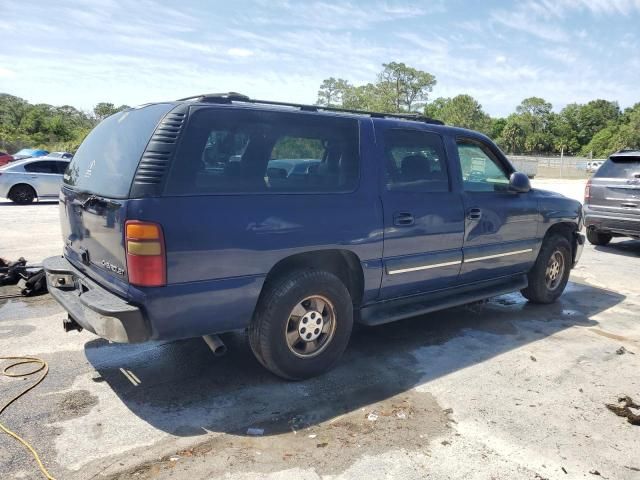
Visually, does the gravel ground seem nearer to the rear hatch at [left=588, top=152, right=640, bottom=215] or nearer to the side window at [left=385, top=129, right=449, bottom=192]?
the side window at [left=385, top=129, right=449, bottom=192]

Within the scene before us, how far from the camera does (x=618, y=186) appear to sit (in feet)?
29.0

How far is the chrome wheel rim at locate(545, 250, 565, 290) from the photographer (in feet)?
18.9

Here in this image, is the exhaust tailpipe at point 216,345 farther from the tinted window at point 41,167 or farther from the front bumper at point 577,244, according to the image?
the tinted window at point 41,167

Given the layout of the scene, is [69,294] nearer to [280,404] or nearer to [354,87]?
[280,404]

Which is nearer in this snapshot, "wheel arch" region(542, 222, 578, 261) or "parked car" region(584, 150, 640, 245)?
"wheel arch" region(542, 222, 578, 261)

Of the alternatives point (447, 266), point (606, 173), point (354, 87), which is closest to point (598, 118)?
point (354, 87)

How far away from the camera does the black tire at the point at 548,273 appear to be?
Answer: 18.5 ft

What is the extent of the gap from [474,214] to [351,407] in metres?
2.21

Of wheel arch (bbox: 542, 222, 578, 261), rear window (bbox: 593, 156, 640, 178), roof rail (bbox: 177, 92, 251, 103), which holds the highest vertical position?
roof rail (bbox: 177, 92, 251, 103)

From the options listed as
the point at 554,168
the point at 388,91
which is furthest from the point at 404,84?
the point at 554,168

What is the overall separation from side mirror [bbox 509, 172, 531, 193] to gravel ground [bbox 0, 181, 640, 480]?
54.7 inches

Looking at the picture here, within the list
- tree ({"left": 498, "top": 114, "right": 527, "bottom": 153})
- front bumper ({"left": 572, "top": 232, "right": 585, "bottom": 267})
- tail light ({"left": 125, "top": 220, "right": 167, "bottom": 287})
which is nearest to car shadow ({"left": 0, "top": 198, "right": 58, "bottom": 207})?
tail light ({"left": 125, "top": 220, "right": 167, "bottom": 287})

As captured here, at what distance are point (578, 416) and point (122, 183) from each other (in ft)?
10.9

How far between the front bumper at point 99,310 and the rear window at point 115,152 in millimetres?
642
